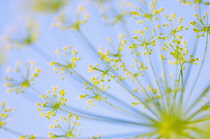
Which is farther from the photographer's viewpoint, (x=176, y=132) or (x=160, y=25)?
(x=160, y=25)

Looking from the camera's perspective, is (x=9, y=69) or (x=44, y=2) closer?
(x=44, y=2)

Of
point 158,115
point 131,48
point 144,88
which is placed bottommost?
point 158,115

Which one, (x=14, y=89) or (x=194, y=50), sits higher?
(x=194, y=50)

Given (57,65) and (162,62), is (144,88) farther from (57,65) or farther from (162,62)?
(57,65)

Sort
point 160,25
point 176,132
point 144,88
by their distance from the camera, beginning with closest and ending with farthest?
1. point 176,132
2. point 144,88
3. point 160,25

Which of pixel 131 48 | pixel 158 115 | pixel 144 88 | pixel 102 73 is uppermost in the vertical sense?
pixel 131 48

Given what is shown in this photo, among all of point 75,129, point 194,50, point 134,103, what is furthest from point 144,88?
point 75,129

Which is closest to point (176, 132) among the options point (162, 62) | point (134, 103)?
point (134, 103)

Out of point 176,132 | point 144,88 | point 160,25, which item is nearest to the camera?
point 176,132

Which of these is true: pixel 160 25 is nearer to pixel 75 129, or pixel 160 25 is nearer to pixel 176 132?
pixel 176 132
